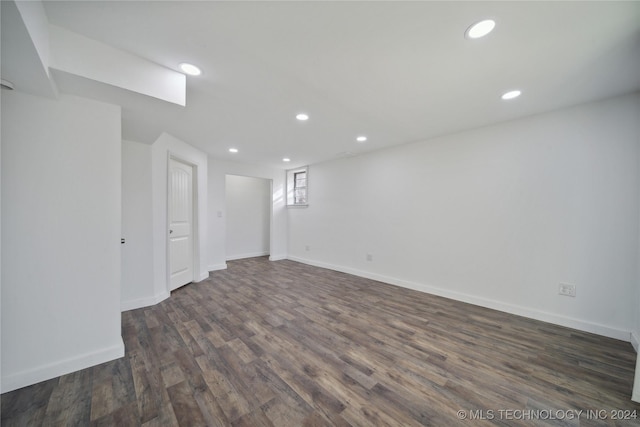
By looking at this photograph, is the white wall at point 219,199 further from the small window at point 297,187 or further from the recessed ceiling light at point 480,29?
the recessed ceiling light at point 480,29

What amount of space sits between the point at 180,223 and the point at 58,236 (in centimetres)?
197

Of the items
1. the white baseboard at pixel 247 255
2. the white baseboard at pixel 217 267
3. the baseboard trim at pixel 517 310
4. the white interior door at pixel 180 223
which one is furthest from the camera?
the white baseboard at pixel 247 255

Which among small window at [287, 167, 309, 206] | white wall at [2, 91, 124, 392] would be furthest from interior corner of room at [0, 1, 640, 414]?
small window at [287, 167, 309, 206]

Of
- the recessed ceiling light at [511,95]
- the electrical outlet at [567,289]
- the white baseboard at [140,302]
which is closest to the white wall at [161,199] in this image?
the white baseboard at [140,302]

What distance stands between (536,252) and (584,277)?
0.42 m

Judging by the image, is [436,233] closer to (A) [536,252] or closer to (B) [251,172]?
(A) [536,252]

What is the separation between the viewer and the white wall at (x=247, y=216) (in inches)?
233

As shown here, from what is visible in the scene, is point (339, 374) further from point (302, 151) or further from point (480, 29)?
point (302, 151)

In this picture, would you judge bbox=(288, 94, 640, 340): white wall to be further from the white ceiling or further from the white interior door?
the white interior door

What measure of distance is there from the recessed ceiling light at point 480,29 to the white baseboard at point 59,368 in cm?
352

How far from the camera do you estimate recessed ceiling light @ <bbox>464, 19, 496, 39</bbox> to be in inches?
52.6

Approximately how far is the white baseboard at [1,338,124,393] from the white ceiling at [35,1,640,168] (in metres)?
2.04

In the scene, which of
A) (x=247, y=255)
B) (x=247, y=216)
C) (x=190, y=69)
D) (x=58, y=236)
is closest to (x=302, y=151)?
(x=190, y=69)

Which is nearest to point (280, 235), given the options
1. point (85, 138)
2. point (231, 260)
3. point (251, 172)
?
point (231, 260)
